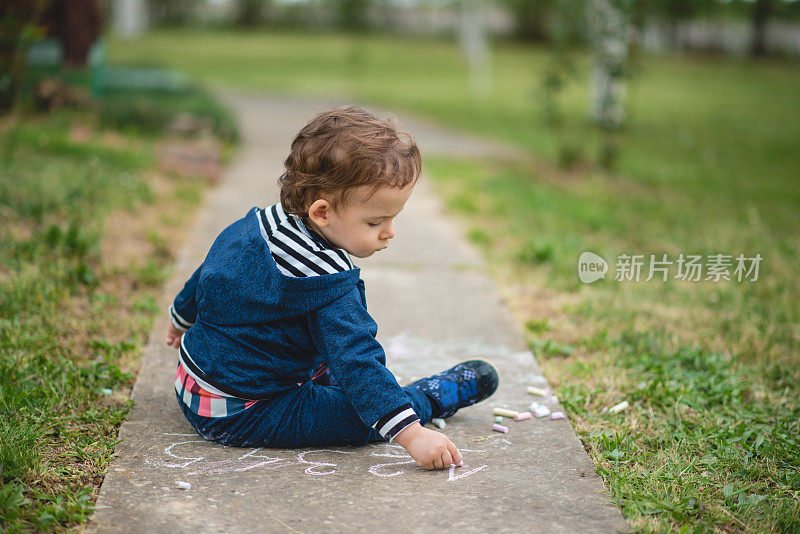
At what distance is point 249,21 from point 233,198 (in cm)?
3424

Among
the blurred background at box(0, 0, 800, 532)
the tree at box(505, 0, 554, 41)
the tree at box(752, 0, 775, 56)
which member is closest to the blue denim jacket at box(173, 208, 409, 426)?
the blurred background at box(0, 0, 800, 532)

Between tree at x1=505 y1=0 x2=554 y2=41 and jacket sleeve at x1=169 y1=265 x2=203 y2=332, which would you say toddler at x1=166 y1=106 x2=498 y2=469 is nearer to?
jacket sleeve at x1=169 y1=265 x2=203 y2=332

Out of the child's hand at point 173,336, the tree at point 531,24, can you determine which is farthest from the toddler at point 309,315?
the tree at point 531,24

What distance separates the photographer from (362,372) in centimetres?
230

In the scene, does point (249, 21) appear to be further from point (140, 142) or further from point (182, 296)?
point (182, 296)

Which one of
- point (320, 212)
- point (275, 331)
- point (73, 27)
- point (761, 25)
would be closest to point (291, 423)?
point (275, 331)

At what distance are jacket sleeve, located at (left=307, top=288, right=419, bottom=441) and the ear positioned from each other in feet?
0.79

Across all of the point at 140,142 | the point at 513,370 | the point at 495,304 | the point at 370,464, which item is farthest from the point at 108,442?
the point at 140,142

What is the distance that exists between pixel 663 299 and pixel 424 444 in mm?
2339

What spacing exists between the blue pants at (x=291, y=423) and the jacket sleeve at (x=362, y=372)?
18 cm

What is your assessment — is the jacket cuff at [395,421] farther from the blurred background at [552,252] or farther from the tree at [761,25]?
the tree at [761,25]

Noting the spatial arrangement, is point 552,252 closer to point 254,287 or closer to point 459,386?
point 459,386

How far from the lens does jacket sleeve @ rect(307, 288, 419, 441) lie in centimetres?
229

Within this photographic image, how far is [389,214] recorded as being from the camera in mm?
2410
